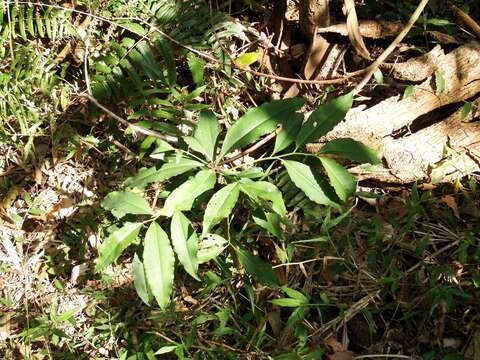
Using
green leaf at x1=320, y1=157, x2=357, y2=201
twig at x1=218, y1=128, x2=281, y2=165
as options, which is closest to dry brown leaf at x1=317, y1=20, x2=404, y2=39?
twig at x1=218, y1=128, x2=281, y2=165

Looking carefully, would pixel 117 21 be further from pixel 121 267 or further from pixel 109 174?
pixel 121 267

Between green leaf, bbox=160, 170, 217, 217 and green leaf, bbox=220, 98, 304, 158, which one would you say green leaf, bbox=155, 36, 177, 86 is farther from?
green leaf, bbox=160, 170, 217, 217

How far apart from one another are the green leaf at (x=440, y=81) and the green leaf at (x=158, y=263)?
148 centimetres

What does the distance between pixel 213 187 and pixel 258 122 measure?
0.98 feet

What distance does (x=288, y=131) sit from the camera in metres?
1.87

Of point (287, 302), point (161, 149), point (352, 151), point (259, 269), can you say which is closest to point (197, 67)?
point (161, 149)

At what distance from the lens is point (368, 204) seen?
7.72ft

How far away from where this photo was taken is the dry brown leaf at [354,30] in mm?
2393

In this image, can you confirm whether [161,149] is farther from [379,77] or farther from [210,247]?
[379,77]

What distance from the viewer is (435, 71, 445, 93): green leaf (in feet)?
7.60

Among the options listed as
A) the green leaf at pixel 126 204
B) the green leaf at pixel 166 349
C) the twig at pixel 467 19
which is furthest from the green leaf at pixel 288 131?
the twig at pixel 467 19

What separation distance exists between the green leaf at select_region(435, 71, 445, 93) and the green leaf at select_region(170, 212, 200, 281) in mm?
1383

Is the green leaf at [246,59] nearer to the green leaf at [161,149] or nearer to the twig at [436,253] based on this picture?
the green leaf at [161,149]

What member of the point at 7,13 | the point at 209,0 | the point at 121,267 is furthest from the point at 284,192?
the point at 7,13
